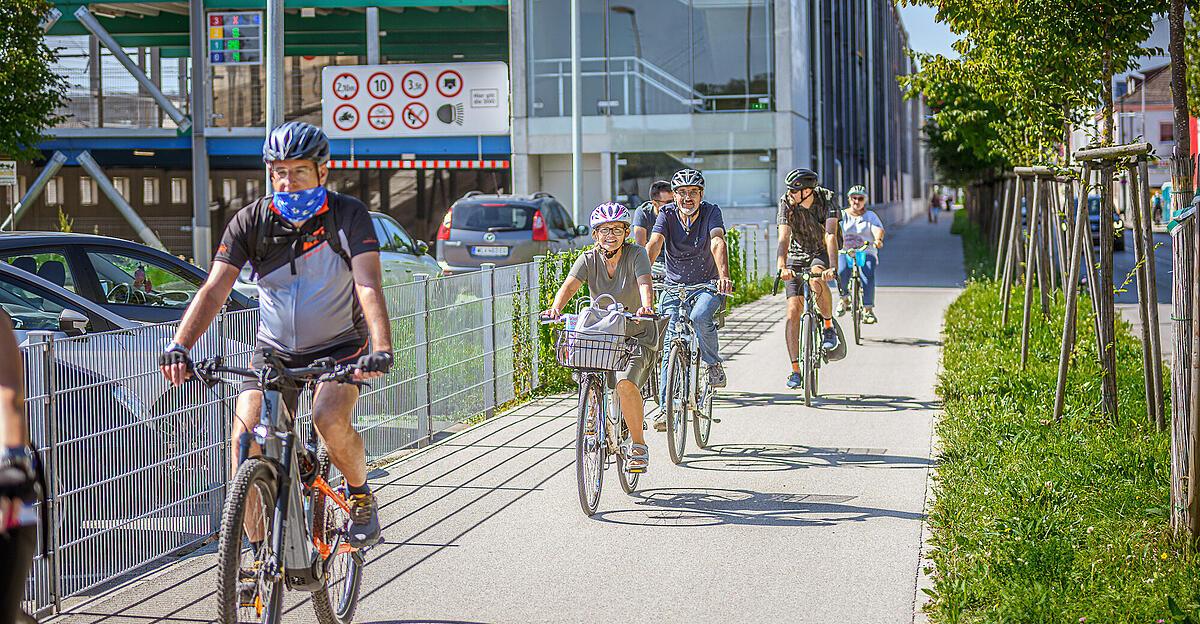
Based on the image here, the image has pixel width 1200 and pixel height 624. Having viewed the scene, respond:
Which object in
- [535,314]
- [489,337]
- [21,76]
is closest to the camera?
[489,337]

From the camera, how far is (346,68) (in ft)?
83.5

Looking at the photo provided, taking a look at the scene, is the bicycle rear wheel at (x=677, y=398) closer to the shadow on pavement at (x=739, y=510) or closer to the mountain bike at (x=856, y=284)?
the shadow on pavement at (x=739, y=510)

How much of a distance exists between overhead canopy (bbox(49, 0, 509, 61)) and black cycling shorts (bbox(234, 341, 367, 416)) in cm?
3227

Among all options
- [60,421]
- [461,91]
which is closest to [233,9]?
[461,91]

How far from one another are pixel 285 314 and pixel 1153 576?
335cm

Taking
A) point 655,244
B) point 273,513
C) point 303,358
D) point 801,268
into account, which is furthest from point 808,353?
point 273,513

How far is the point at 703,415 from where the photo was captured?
29.1 ft

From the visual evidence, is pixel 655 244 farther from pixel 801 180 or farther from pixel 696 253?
pixel 801 180

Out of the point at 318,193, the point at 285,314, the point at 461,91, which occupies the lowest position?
the point at 285,314

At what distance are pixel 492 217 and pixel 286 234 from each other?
20177 millimetres

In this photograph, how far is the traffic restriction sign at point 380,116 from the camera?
26.0 meters

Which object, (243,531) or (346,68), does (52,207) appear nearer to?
(346,68)

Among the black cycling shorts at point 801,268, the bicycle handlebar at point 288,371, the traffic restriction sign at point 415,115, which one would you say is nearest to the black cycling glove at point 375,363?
the bicycle handlebar at point 288,371

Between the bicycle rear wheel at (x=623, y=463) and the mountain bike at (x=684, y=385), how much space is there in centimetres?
56
